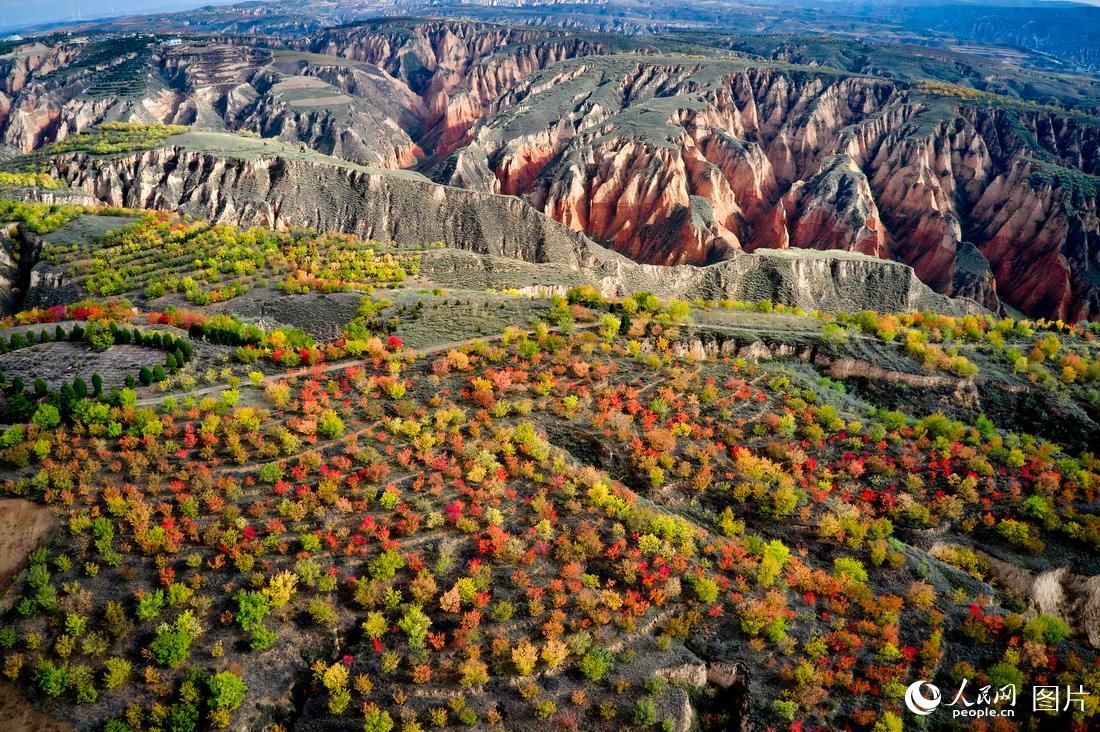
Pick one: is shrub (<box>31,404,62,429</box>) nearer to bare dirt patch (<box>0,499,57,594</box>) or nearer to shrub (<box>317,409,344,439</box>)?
bare dirt patch (<box>0,499,57,594</box>)

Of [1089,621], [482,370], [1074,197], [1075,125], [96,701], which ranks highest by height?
[1075,125]

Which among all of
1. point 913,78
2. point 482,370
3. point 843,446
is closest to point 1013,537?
point 843,446

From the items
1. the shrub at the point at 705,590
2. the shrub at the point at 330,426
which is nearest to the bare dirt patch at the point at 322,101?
the shrub at the point at 330,426

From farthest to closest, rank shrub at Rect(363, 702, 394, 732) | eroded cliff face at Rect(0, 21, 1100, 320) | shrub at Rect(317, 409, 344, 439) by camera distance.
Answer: eroded cliff face at Rect(0, 21, 1100, 320)
shrub at Rect(317, 409, 344, 439)
shrub at Rect(363, 702, 394, 732)

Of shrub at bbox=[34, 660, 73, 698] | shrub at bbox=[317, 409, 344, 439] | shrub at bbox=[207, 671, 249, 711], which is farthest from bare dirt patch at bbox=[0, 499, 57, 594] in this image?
shrub at bbox=[317, 409, 344, 439]

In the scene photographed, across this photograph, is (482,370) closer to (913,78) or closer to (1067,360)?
(1067,360)

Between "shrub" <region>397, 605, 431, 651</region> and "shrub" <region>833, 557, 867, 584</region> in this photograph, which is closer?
"shrub" <region>397, 605, 431, 651</region>

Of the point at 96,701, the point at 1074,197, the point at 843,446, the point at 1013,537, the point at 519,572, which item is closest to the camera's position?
the point at 96,701

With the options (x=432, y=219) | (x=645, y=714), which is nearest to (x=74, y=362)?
(x=645, y=714)
